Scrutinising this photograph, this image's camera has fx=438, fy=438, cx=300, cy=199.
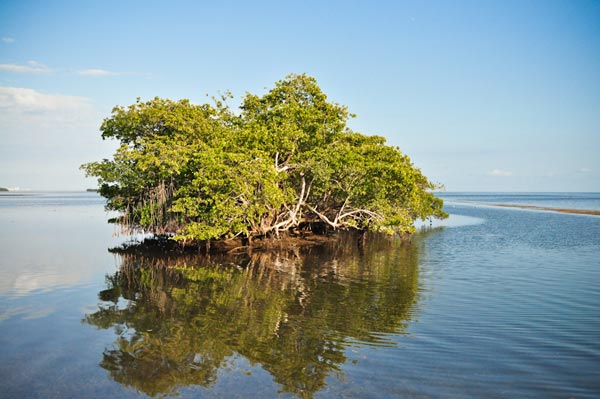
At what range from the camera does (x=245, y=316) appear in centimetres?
1241

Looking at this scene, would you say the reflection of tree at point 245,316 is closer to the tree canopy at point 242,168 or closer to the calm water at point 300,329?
the calm water at point 300,329

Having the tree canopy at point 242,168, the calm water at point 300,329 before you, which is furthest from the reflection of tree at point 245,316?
the tree canopy at point 242,168

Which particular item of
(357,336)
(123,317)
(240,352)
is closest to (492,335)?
(357,336)

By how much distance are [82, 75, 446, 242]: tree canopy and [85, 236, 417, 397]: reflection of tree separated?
3208mm

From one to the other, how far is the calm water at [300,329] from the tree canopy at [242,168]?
131 inches

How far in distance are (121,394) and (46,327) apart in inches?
196

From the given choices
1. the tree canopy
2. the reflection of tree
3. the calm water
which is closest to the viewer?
the calm water

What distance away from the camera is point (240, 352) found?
9.62 meters

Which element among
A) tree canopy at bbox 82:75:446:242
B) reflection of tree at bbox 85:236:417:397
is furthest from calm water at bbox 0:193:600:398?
tree canopy at bbox 82:75:446:242

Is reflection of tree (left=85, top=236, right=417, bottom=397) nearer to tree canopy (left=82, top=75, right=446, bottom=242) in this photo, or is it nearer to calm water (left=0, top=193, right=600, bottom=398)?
calm water (left=0, top=193, right=600, bottom=398)

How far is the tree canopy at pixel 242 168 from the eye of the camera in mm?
22719

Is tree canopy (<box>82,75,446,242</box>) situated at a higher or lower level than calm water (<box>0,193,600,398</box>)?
higher

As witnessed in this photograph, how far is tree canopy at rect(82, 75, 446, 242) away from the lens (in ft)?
74.5

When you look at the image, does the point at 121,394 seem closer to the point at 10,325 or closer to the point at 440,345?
the point at 10,325
